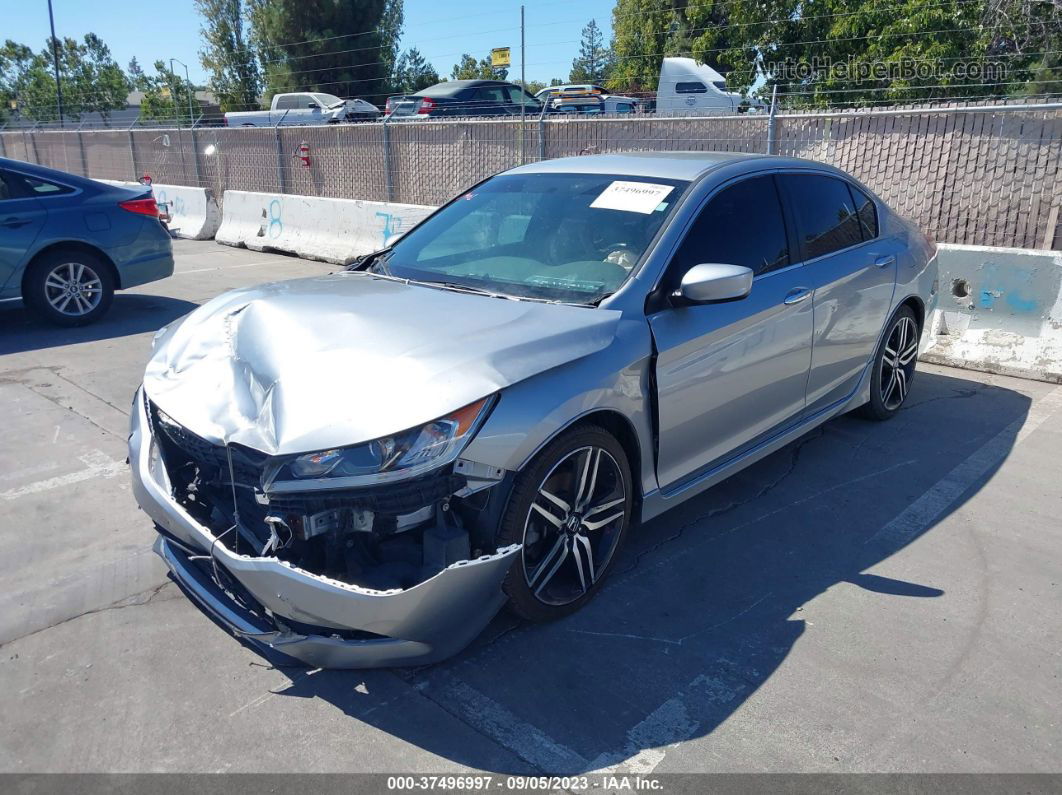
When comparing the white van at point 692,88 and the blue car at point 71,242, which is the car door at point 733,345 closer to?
the blue car at point 71,242

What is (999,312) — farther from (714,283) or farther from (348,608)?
(348,608)

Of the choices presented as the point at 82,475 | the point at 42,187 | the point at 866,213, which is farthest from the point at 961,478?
the point at 42,187

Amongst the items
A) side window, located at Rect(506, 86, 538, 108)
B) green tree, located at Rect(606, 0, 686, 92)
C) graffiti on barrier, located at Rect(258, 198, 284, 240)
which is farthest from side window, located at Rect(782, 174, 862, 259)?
green tree, located at Rect(606, 0, 686, 92)

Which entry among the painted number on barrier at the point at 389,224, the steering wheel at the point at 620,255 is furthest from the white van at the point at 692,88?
the steering wheel at the point at 620,255

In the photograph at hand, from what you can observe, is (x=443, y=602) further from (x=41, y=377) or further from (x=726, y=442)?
(x=41, y=377)

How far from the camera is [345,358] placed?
3.10 metres

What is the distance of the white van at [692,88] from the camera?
20.9 meters

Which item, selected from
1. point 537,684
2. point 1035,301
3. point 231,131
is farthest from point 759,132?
point 231,131

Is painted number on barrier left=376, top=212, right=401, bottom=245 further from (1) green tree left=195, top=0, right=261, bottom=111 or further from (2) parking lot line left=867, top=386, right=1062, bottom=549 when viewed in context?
(1) green tree left=195, top=0, right=261, bottom=111

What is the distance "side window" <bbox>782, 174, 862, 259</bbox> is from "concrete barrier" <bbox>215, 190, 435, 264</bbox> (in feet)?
21.0

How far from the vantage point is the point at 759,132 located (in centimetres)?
926

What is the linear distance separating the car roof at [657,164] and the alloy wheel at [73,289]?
543cm

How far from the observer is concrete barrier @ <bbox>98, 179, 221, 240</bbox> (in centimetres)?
1503

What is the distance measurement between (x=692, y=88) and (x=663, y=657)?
819 inches
